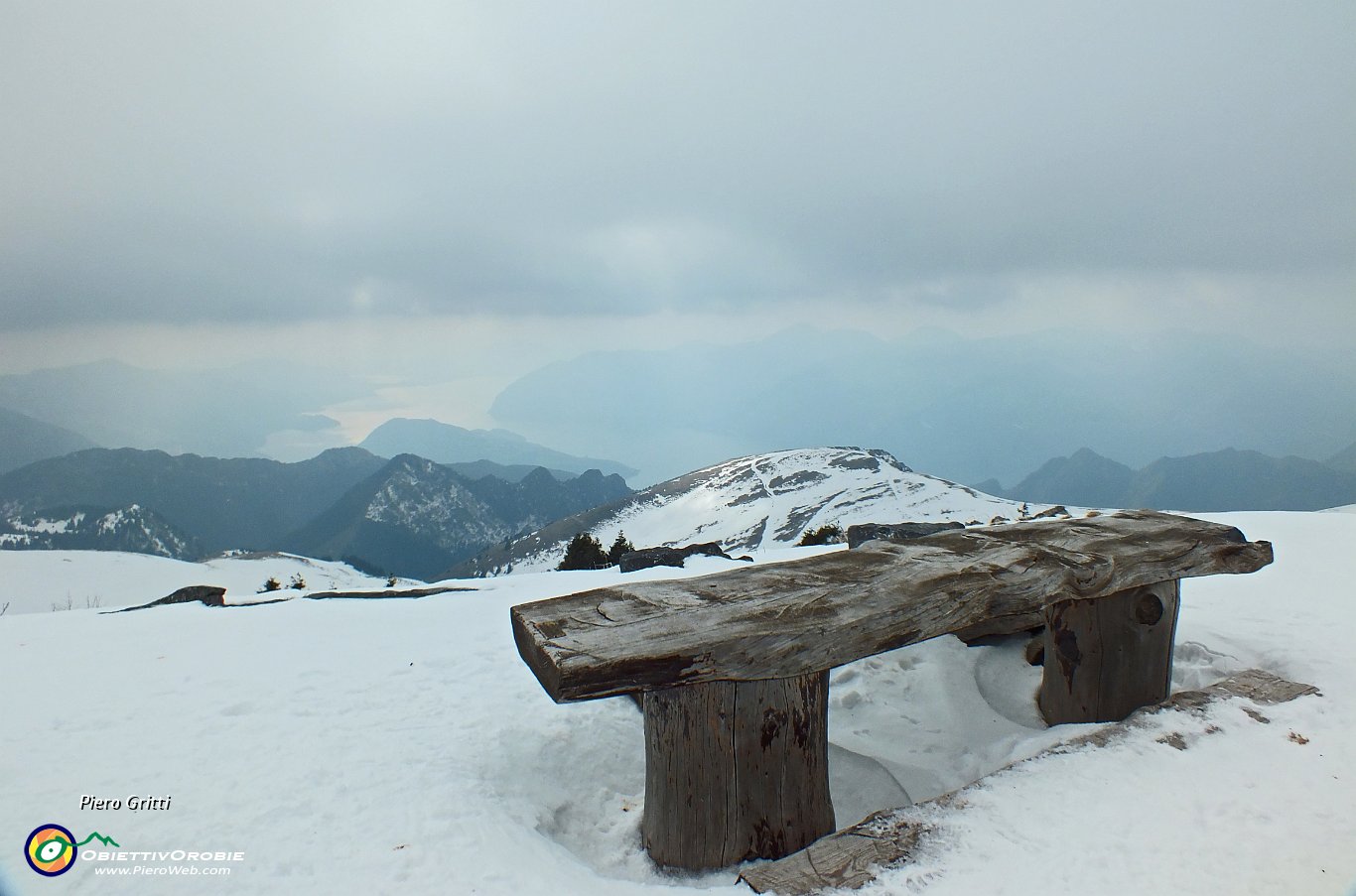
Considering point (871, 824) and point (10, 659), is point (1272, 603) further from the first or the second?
point (10, 659)

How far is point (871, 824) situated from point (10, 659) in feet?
24.5

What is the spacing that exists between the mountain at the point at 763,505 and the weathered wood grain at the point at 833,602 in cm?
7696

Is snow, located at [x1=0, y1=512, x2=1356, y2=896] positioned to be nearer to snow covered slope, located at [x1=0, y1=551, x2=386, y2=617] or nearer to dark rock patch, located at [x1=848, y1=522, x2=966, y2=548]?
dark rock patch, located at [x1=848, y1=522, x2=966, y2=548]

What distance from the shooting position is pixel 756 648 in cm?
348

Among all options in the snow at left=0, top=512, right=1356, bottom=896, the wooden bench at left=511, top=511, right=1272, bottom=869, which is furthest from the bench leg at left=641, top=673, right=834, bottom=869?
the snow at left=0, top=512, right=1356, bottom=896

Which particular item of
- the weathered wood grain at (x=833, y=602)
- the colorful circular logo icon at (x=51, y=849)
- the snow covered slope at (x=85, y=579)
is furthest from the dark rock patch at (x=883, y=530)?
the snow covered slope at (x=85, y=579)

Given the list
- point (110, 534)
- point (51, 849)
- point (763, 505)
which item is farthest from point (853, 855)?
point (110, 534)

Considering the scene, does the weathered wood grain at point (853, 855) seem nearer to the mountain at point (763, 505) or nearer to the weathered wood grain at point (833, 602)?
the weathered wood grain at point (833, 602)

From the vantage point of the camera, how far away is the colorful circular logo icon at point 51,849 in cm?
322

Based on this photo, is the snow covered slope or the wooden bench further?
the snow covered slope

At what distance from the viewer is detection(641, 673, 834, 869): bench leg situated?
142 inches

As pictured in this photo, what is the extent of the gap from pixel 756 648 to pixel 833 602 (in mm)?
669

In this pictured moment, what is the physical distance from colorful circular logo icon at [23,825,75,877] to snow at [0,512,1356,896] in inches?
2.4

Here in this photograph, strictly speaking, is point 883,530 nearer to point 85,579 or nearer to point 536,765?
point 536,765
